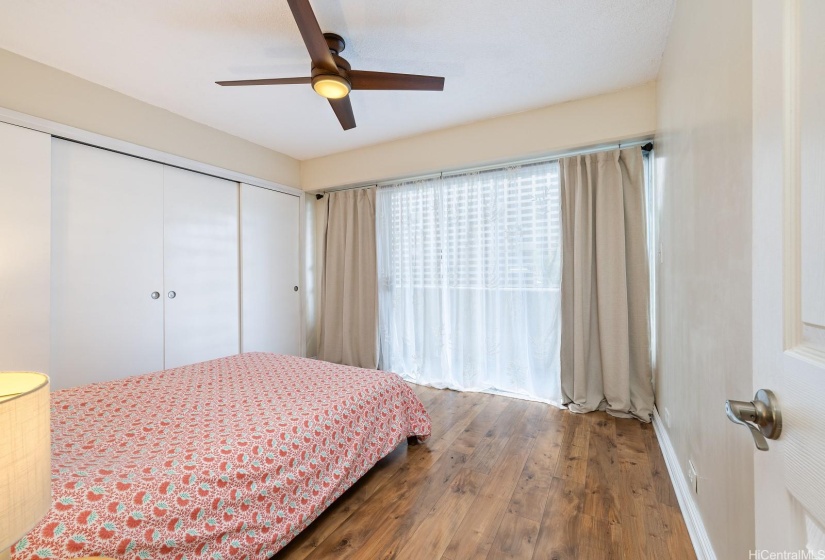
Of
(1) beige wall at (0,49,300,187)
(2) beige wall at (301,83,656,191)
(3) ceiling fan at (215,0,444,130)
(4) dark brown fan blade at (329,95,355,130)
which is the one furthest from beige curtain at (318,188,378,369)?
(3) ceiling fan at (215,0,444,130)

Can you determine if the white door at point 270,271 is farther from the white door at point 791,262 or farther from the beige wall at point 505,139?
the white door at point 791,262

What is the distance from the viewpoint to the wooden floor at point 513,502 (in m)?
1.42

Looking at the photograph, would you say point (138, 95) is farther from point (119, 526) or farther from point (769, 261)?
point (769, 261)

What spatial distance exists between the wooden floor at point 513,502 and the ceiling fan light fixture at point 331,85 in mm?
2252

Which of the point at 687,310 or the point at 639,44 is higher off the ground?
the point at 639,44

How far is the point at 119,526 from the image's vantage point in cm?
98

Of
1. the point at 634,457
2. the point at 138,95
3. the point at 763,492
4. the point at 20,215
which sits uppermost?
the point at 138,95

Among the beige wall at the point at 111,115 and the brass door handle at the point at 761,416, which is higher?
the beige wall at the point at 111,115

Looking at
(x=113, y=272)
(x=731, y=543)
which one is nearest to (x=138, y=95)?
(x=113, y=272)

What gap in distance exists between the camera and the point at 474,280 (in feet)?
11.0

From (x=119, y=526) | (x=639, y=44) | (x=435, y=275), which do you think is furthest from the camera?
(x=435, y=275)

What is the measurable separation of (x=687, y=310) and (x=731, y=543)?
35.8 inches

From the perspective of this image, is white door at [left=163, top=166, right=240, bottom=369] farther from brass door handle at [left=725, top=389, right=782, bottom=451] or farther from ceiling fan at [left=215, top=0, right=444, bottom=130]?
brass door handle at [left=725, top=389, right=782, bottom=451]

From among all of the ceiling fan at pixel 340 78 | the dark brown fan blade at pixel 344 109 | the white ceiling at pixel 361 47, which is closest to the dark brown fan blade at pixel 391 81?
the ceiling fan at pixel 340 78
